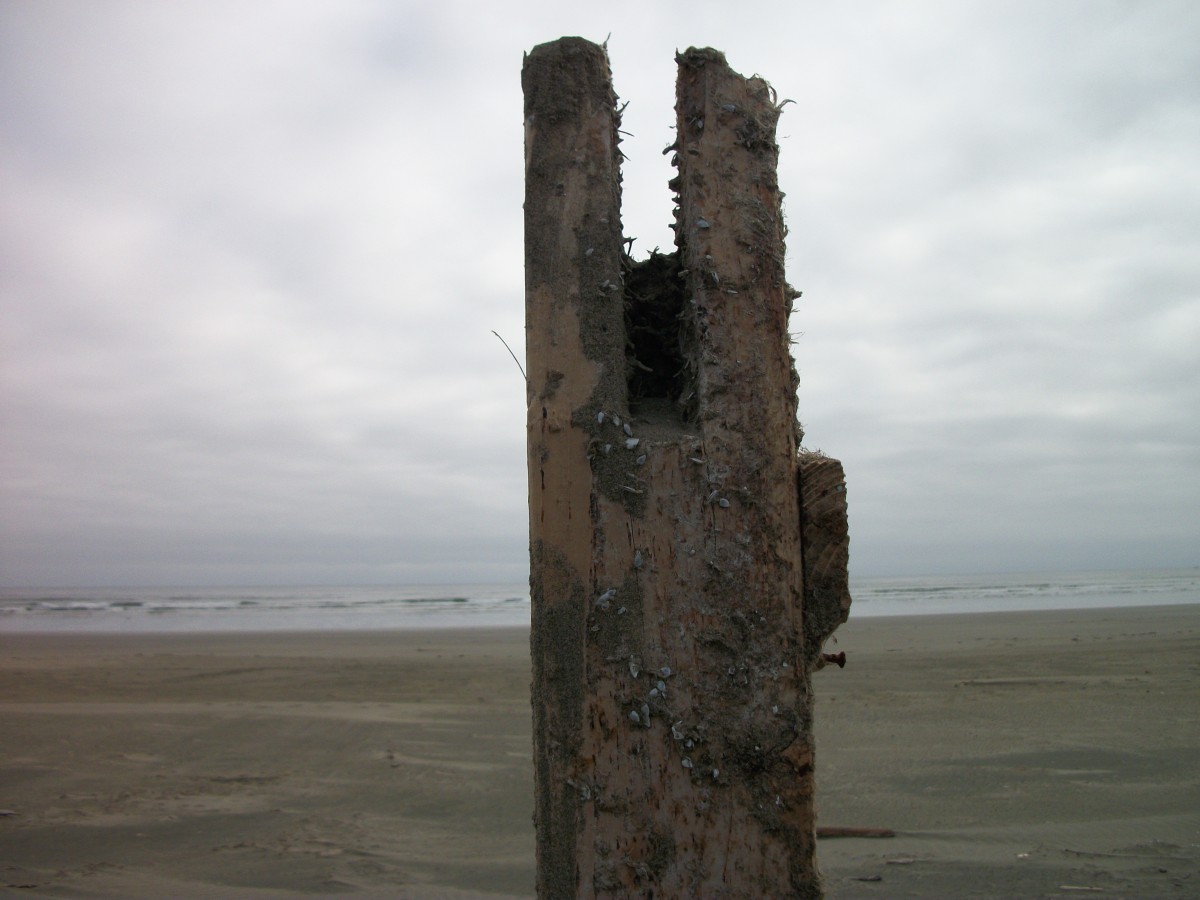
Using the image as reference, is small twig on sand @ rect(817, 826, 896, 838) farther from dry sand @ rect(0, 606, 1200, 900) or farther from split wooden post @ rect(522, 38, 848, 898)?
split wooden post @ rect(522, 38, 848, 898)

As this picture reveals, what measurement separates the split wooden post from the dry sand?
108 inches

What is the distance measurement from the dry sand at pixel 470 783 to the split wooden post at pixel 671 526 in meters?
2.73

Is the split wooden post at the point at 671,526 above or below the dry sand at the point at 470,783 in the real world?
above

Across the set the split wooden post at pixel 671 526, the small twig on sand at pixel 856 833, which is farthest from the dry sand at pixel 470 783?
the split wooden post at pixel 671 526

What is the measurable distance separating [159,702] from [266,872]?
5.95 meters

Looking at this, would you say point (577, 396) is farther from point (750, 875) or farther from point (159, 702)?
point (159, 702)

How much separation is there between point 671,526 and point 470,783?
4915mm

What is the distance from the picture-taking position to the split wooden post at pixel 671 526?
1.52 meters

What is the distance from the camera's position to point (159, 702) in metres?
9.30

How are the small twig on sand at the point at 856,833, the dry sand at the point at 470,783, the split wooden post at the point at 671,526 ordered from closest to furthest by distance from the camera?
the split wooden post at the point at 671,526, the dry sand at the point at 470,783, the small twig on sand at the point at 856,833

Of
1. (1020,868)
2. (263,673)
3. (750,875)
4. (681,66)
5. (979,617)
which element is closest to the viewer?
(750,875)

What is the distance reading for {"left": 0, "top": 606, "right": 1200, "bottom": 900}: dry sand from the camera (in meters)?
Answer: 4.12

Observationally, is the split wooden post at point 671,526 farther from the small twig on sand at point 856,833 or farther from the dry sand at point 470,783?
the small twig on sand at point 856,833

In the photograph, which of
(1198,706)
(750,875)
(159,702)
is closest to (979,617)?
(1198,706)
